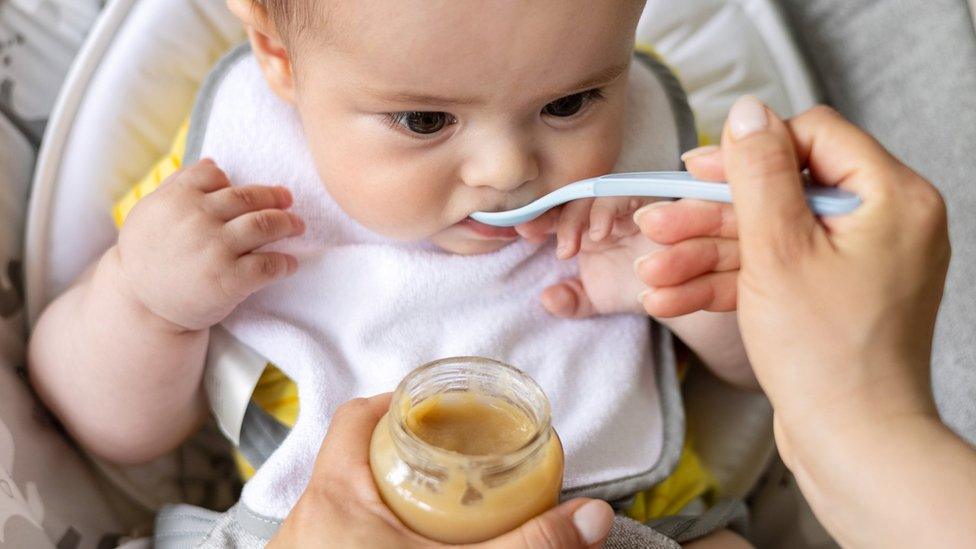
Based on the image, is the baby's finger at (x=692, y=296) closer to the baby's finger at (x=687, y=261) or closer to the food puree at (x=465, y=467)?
the baby's finger at (x=687, y=261)

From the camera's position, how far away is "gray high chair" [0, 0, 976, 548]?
43.2 inches

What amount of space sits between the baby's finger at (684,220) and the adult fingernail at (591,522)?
23 cm

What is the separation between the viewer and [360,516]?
831 millimetres

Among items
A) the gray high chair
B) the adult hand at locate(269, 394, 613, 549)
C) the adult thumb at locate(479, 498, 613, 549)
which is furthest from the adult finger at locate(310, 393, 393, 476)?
the gray high chair

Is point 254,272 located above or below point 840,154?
below

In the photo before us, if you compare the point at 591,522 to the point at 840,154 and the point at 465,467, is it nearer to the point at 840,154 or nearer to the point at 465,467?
the point at 465,467

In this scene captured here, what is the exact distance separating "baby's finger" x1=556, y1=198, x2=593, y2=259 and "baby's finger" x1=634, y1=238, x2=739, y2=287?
0.21 metres

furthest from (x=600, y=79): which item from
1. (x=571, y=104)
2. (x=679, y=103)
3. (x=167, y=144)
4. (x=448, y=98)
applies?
(x=167, y=144)

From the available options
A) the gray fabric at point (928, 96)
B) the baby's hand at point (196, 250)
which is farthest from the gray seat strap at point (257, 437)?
the gray fabric at point (928, 96)

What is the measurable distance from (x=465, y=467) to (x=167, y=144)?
738mm

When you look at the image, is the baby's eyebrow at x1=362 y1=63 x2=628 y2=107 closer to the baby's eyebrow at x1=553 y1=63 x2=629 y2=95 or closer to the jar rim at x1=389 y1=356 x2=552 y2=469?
the baby's eyebrow at x1=553 y1=63 x2=629 y2=95

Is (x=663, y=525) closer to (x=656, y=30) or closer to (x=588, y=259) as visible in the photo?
(x=588, y=259)

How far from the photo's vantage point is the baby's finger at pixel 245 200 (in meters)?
1.06

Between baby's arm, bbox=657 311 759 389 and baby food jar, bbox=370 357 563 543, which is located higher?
baby food jar, bbox=370 357 563 543
